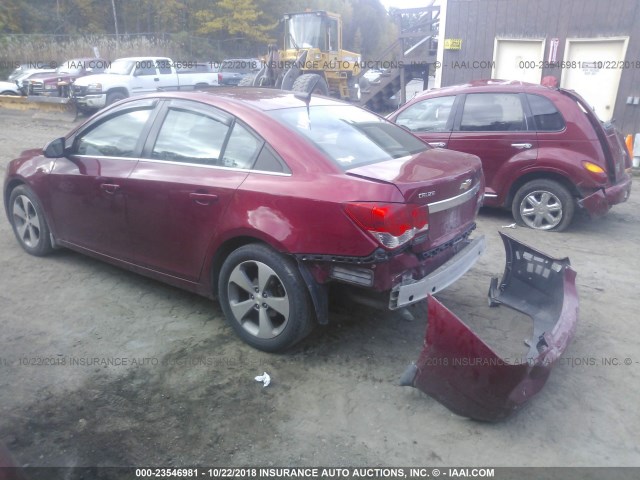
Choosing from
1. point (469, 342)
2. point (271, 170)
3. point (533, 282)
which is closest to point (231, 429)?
point (469, 342)

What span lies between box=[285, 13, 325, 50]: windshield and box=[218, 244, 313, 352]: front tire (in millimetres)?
16778

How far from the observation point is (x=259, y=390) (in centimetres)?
333

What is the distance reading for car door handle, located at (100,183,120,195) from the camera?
4.27 m

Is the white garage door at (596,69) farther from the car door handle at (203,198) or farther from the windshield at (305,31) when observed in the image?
the car door handle at (203,198)

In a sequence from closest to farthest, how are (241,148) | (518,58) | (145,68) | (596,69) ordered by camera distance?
(241,148)
(596,69)
(518,58)
(145,68)

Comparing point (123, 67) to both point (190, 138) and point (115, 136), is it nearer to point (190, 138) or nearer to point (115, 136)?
point (115, 136)

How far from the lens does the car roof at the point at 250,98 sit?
3938 millimetres

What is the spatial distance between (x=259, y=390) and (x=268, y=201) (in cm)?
116

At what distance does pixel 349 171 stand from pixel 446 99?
13.6ft

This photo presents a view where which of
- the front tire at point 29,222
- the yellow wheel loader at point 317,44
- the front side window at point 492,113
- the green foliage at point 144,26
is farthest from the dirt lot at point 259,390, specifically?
the green foliage at point 144,26

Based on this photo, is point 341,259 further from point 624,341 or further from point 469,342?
point 624,341

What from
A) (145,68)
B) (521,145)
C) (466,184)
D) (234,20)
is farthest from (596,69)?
(234,20)

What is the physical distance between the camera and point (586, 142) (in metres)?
6.05

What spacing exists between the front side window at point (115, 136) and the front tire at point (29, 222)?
2.75 ft
